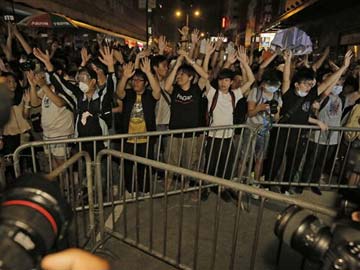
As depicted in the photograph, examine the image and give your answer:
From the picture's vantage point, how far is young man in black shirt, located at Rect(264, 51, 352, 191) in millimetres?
5008

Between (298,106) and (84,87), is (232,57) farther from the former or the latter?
(84,87)

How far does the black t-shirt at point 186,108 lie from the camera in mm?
4797

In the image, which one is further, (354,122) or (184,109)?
(354,122)

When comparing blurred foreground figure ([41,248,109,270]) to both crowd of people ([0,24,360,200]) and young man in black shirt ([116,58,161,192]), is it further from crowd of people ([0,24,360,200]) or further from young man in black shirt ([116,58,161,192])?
young man in black shirt ([116,58,161,192])

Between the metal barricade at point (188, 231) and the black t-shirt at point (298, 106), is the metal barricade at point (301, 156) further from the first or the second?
the metal barricade at point (188, 231)

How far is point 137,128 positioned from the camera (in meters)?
4.67

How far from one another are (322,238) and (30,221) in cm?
138

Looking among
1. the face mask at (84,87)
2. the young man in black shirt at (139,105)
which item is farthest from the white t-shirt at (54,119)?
the young man in black shirt at (139,105)

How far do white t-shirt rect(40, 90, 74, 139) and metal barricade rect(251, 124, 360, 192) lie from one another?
3.25 m

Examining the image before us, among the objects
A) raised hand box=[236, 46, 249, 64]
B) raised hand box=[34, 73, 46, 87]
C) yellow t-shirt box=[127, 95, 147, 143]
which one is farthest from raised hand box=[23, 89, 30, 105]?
raised hand box=[236, 46, 249, 64]

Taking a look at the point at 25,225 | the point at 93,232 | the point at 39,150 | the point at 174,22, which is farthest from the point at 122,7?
the point at 174,22

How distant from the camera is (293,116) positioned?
5.04m

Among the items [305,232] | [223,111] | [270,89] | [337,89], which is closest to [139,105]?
[223,111]

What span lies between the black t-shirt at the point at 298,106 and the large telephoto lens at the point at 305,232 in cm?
359
